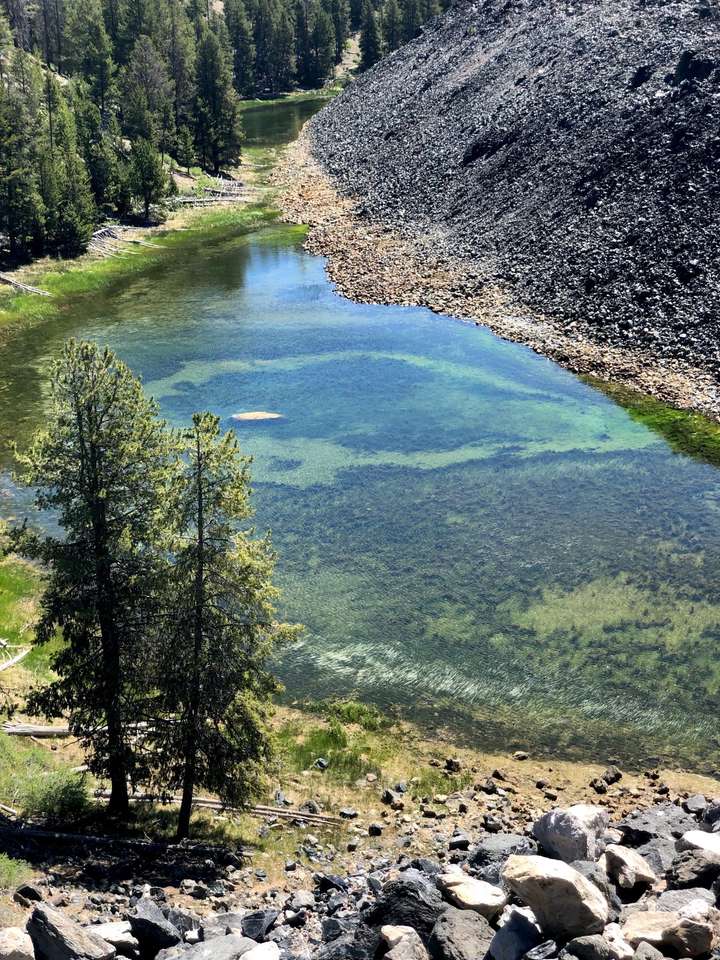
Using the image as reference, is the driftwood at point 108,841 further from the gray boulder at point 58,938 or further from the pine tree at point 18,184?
the pine tree at point 18,184

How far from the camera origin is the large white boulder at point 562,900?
59.4 feet

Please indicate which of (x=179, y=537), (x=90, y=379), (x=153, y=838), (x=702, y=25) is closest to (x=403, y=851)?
(x=153, y=838)

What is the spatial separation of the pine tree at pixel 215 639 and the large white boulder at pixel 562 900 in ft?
29.1

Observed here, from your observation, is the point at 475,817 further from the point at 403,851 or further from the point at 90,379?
the point at 90,379

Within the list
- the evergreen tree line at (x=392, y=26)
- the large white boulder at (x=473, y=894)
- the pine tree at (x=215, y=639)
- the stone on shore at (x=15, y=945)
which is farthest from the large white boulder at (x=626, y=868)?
the evergreen tree line at (x=392, y=26)

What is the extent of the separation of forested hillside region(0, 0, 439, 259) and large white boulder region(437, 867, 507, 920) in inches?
2945

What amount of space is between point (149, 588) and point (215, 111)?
116m

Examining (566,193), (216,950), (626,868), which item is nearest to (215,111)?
(566,193)

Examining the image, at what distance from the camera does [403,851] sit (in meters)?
25.8

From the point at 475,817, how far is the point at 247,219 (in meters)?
88.5

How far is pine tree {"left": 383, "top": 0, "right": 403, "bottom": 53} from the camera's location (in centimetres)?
19250

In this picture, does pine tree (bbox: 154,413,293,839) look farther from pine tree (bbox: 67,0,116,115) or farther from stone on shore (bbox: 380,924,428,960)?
pine tree (bbox: 67,0,116,115)

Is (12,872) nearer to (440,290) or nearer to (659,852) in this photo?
(659,852)

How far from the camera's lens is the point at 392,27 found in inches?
7623
